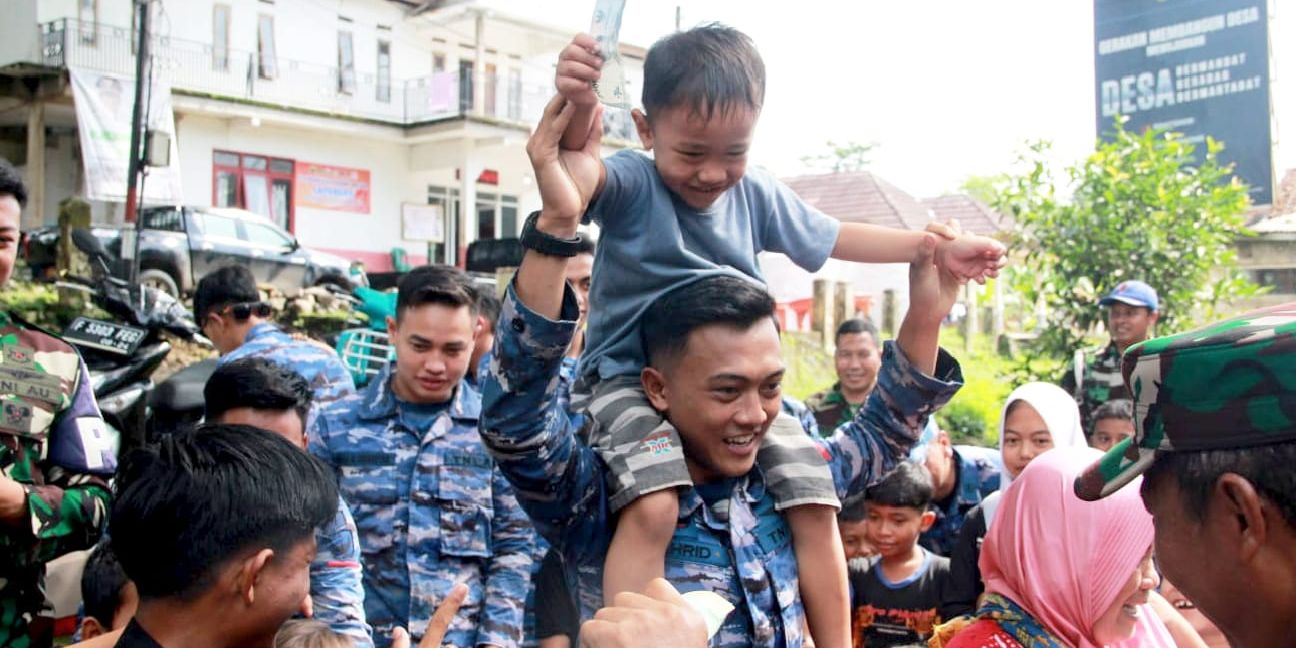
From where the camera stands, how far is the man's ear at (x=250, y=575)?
6.51 feet

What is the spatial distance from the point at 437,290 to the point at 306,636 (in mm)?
1620

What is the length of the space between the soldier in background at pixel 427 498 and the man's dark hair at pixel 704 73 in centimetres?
121

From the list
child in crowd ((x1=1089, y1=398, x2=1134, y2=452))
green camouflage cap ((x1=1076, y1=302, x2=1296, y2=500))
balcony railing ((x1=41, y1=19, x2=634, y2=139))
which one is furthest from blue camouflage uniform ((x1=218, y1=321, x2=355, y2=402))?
balcony railing ((x1=41, y1=19, x2=634, y2=139))

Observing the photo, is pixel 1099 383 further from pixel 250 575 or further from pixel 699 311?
pixel 250 575

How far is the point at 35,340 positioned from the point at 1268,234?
32.5 feet

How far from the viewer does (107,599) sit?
3.00m

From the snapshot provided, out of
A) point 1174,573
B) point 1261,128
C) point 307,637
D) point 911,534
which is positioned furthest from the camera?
point 1261,128

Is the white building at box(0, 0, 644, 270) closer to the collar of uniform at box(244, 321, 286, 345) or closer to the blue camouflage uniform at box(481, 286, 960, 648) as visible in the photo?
the collar of uniform at box(244, 321, 286, 345)

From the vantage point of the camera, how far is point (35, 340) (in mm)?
3029

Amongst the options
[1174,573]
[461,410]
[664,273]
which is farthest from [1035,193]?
[1174,573]

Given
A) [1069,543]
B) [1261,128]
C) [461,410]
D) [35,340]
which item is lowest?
[1069,543]

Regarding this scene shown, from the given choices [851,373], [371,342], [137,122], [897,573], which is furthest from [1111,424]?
[137,122]

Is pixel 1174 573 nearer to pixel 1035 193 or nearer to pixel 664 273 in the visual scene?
pixel 664 273

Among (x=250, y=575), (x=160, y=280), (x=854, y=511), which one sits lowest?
(x=854, y=511)
